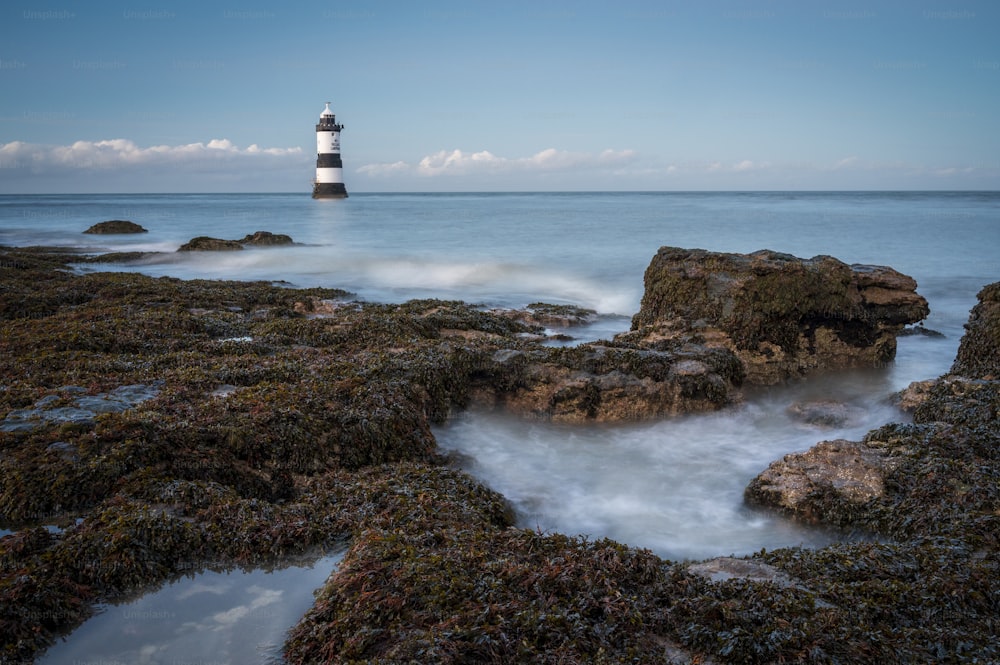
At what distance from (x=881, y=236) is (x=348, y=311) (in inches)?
1281

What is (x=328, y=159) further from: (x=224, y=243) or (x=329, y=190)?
(x=224, y=243)

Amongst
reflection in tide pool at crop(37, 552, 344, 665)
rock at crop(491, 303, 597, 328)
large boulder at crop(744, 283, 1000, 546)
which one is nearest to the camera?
reflection in tide pool at crop(37, 552, 344, 665)

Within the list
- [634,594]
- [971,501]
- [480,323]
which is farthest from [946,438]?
[480,323]

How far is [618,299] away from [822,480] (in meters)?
12.3

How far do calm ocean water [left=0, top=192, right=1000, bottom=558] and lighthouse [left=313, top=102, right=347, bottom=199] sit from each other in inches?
727

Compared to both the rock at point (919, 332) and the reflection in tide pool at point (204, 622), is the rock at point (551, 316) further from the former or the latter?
the reflection in tide pool at point (204, 622)

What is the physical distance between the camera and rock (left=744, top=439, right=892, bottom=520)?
464 centimetres

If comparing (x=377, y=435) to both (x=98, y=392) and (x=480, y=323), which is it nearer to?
(x=98, y=392)

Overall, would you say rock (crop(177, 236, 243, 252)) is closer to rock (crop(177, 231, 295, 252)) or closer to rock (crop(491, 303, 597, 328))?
rock (crop(177, 231, 295, 252))

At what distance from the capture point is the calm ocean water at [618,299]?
16.9 ft

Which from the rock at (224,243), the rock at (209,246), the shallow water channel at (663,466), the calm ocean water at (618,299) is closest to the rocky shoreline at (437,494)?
the shallow water channel at (663,466)

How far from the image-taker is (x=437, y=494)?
4180 mm

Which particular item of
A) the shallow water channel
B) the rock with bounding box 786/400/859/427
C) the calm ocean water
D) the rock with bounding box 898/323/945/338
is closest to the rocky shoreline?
the shallow water channel

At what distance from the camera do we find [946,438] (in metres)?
5.09
